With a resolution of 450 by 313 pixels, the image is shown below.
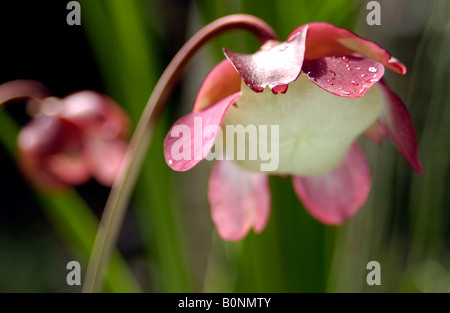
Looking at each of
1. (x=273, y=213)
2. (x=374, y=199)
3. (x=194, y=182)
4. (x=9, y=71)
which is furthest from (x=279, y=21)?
(x=9, y=71)

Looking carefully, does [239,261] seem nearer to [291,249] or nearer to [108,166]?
[291,249]

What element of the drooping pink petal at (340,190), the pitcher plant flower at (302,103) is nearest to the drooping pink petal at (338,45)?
the pitcher plant flower at (302,103)

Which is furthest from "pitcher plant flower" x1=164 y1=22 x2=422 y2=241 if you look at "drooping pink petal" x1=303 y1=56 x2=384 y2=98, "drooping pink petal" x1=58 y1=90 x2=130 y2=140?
"drooping pink petal" x1=58 y1=90 x2=130 y2=140

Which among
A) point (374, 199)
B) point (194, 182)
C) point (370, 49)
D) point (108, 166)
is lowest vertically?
point (194, 182)

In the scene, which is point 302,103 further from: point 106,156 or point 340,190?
point 106,156

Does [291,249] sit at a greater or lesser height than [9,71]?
lesser

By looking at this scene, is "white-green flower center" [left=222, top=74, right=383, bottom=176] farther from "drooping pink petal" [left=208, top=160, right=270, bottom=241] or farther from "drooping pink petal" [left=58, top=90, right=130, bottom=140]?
"drooping pink petal" [left=58, top=90, right=130, bottom=140]

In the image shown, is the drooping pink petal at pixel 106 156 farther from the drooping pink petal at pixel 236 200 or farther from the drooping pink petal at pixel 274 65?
the drooping pink petal at pixel 274 65
